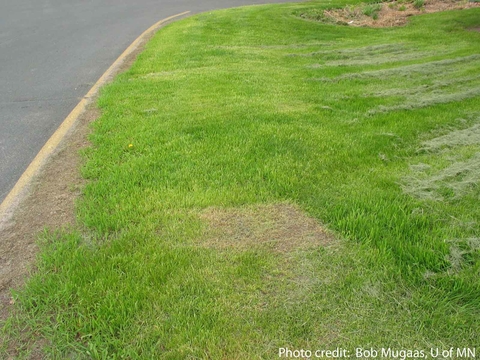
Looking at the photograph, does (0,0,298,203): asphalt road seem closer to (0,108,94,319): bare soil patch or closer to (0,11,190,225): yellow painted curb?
(0,11,190,225): yellow painted curb

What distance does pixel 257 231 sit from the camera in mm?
2910

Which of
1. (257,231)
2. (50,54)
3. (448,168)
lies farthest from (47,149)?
(50,54)

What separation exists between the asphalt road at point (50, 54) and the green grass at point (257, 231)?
0.76 meters

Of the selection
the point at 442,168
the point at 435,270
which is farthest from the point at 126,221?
the point at 442,168

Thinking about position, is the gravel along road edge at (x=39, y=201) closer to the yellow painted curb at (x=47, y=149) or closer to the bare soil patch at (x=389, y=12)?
the yellow painted curb at (x=47, y=149)

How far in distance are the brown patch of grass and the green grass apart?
24mm

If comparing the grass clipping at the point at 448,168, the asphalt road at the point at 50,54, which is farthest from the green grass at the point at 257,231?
the asphalt road at the point at 50,54

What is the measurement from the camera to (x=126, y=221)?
3012mm

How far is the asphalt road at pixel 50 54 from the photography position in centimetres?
485

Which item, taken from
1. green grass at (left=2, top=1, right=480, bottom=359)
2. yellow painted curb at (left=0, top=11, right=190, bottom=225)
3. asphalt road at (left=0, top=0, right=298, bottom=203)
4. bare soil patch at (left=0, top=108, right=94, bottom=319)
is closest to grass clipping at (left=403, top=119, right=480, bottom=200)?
green grass at (left=2, top=1, right=480, bottom=359)

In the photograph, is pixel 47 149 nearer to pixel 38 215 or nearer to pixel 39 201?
pixel 39 201

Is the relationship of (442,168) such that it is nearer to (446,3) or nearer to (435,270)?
(435,270)

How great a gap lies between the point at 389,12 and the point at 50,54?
1047 cm

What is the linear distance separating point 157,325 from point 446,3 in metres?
15.2
